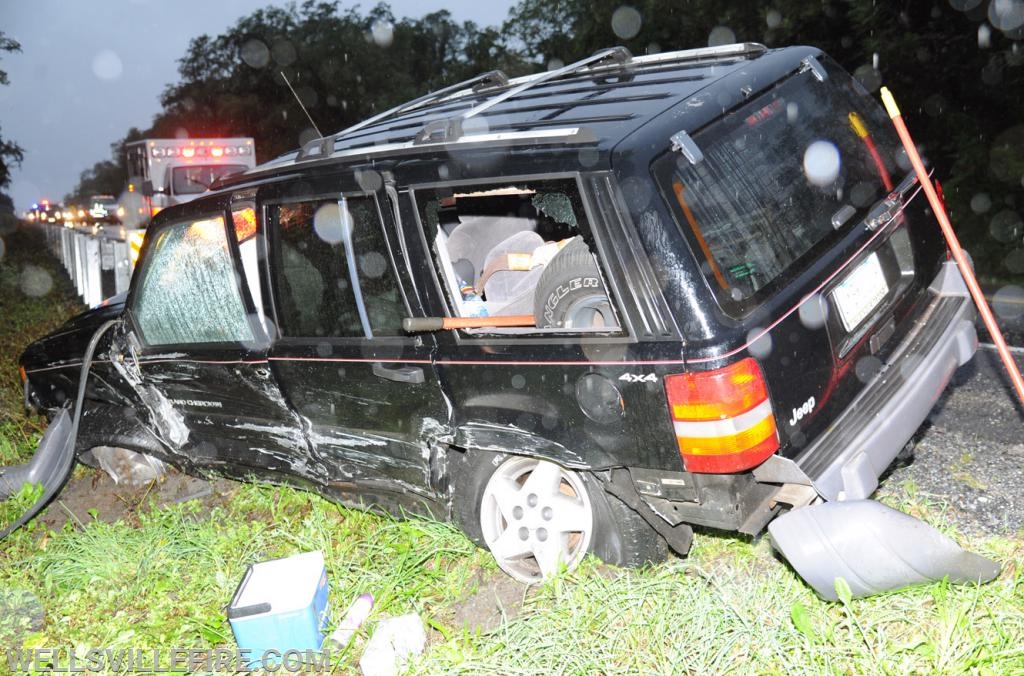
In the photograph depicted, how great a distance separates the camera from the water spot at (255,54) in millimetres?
42375

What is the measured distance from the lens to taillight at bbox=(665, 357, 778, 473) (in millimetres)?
2967

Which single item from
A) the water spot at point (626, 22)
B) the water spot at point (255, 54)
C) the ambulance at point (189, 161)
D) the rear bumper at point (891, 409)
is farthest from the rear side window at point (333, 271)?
the water spot at point (255, 54)

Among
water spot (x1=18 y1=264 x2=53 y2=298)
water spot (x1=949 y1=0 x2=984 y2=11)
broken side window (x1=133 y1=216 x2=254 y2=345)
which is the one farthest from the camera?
water spot (x1=18 y1=264 x2=53 y2=298)

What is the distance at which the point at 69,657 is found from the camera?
405cm

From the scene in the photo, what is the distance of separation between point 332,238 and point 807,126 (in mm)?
2019

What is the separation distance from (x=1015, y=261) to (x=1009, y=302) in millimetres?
2387

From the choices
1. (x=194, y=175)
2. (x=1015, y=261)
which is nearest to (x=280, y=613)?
(x=1015, y=261)

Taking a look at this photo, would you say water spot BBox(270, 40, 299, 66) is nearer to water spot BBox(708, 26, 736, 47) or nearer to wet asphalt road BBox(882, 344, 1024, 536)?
water spot BBox(708, 26, 736, 47)

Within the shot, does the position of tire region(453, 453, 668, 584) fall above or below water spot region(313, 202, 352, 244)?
below

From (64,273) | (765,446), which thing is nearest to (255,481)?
(765,446)

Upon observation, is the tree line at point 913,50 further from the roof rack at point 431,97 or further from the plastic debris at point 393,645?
the plastic debris at point 393,645

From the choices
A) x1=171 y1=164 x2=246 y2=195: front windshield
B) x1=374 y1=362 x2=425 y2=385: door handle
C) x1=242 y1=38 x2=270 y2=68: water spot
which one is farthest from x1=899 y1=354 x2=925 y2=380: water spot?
x1=242 y1=38 x2=270 y2=68: water spot

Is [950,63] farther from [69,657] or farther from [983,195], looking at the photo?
[69,657]

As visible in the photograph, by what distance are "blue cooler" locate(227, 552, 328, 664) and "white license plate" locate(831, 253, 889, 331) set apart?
2.33 m
